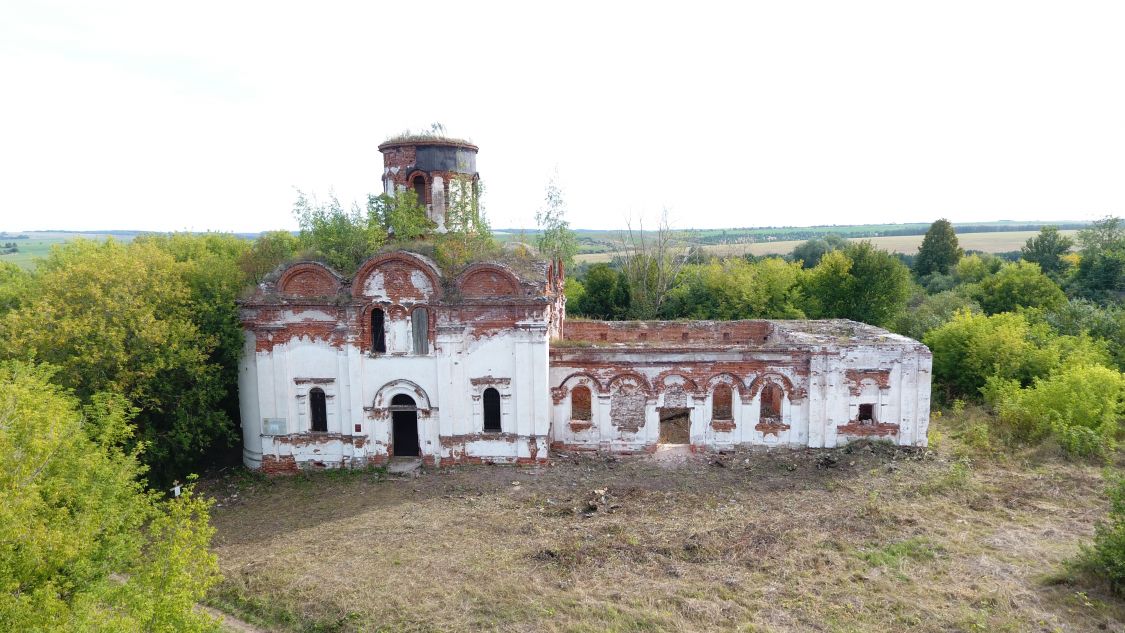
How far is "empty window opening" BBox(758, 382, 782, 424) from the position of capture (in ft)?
62.9

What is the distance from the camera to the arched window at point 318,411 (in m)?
18.6

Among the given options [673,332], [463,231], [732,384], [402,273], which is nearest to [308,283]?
[402,273]

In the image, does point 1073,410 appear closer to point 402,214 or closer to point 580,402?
point 580,402

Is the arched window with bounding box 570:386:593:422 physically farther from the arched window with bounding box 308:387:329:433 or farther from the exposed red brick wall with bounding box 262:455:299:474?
the exposed red brick wall with bounding box 262:455:299:474

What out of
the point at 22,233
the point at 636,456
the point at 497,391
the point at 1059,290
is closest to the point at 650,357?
the point at 636,456

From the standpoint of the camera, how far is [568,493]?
16.7m

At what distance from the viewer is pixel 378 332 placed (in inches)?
720

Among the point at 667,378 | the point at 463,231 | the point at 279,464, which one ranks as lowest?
the point at 279,464

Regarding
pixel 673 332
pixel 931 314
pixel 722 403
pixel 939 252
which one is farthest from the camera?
pixel 939 252

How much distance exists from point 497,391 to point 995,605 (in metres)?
11.8

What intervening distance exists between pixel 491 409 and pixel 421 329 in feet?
9.55

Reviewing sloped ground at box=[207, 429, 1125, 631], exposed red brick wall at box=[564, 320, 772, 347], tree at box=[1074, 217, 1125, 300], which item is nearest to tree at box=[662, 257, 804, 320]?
exposed red brick wall at box=[564, 320, 772, 347]

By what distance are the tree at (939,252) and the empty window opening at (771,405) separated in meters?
36.4

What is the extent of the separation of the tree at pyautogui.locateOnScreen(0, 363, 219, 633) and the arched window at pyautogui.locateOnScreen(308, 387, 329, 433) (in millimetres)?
6741
